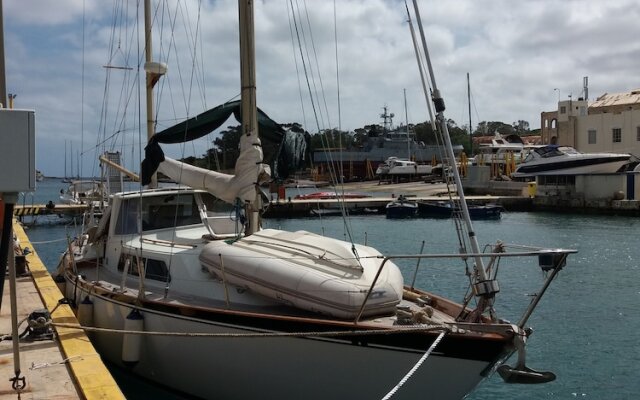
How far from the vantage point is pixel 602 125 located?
192 feet

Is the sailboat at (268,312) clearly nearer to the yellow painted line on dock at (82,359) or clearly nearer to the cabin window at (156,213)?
the cabin window at (156,213)

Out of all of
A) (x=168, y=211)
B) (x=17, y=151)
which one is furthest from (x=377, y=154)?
(x=17, y=151)

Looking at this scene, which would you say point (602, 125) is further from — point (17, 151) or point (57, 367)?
point (17, 151)

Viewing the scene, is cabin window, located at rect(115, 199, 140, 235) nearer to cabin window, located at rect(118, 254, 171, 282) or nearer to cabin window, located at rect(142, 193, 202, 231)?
cabin window, located at rect(142, 193, 202, 231)

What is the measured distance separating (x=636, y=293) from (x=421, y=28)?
13389mm

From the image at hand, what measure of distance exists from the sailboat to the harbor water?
0.72m

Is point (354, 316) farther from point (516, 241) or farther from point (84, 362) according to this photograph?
point (516, 241)

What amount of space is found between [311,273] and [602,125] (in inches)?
2304

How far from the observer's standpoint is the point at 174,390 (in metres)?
8.60

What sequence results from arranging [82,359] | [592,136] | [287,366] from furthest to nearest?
[592,136]
[287,366]
[82,359]

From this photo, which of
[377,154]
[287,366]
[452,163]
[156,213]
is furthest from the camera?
[377,154]

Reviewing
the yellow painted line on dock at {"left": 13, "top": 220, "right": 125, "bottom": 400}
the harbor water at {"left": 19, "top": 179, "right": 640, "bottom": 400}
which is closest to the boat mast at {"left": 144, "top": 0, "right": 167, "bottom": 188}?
the harbor water at {"left": 19, "top": 179, "right": 640, "bottom": 400}

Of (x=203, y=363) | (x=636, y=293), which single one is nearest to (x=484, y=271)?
(x=203, y=363)

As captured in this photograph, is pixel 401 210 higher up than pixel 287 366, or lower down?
higher up
